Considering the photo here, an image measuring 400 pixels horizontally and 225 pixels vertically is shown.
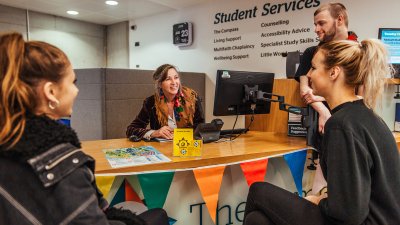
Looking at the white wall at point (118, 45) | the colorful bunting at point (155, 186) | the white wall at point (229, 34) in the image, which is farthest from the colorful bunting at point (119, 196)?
the white wall at point (118, 45)

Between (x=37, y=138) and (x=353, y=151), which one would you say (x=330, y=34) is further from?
(x=37, y=138)

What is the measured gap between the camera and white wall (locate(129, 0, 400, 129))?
344 centimetres

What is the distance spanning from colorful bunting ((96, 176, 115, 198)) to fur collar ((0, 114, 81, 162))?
0.55 meters

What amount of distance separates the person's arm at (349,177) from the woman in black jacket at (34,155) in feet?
2.45

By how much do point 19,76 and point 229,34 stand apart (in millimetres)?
4245

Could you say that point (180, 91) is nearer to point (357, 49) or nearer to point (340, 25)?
point (340, 25)

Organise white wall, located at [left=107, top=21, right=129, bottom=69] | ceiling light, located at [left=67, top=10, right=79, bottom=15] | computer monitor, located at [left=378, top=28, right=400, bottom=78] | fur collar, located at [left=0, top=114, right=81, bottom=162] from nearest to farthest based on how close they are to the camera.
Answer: fur collar, located at [left=0, top=114, right=81, bottom=162] < computer monitor, located at [left=378, top=28, right=400, bottom=78] < ceiling light, located at [left=67, top=10, right=79, bottom=15] < white wall, located at [left=107, top=21, right=129, bottom=69]

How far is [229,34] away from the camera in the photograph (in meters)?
4.76

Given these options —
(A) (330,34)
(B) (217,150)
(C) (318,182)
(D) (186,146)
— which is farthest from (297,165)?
(A) (330,34)

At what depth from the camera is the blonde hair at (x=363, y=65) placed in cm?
119

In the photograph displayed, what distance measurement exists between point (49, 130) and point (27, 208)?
191 mm

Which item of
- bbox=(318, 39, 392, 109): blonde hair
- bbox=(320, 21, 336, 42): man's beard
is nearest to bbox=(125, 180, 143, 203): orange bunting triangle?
bbox=(318, 39, 392, 109): blonde hair

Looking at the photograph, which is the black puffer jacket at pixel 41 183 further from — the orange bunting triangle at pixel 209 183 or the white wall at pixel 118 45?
the white wall at pixel 118 45

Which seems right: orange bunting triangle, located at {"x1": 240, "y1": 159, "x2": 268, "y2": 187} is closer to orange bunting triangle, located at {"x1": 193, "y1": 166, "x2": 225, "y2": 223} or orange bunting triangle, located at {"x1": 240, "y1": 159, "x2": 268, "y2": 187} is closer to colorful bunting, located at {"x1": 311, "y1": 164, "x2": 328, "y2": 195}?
orange bunting triangle, located at {"x1": 193, "y1": 166, "x2": 225, "y2": 223}
